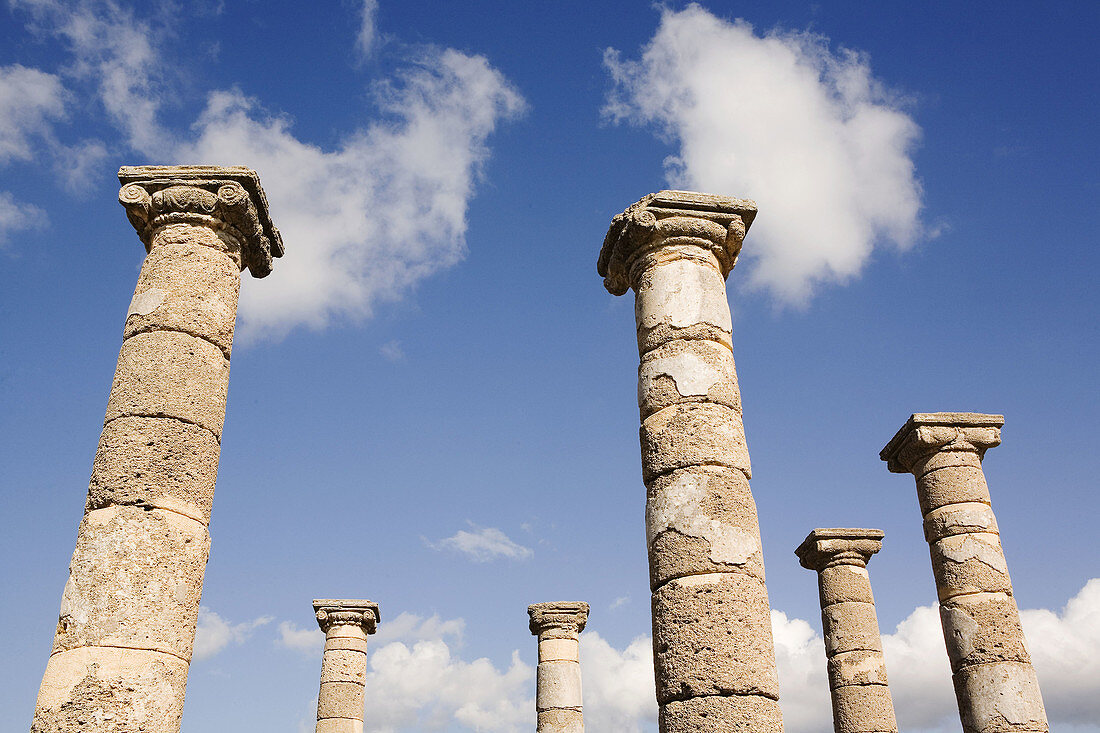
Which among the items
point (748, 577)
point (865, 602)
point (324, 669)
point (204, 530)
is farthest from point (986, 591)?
point (324, 669)

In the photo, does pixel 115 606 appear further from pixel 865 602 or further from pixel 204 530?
pixel 865 602

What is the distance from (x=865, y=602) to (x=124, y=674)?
12.5m

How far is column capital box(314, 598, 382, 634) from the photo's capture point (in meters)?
17.1

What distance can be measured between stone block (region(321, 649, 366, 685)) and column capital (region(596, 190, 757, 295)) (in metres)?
11.9

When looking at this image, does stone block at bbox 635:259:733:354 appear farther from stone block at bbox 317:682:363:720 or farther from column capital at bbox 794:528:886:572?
stone block at bbox 317:682:363:720

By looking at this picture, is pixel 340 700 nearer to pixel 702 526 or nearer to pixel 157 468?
pixel 157 468

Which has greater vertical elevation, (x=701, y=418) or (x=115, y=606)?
(x=701, y=418)

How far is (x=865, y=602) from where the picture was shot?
47.3 ft

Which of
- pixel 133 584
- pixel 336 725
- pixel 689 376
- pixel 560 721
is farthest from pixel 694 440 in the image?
pixel 336 725

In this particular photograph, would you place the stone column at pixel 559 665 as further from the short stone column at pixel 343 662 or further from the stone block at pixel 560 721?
the short stone column at pixel 343 662

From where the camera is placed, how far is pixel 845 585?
571 inches

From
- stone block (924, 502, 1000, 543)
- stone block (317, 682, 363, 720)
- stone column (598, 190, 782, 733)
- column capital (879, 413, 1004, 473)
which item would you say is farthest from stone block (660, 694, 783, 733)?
stone block (317, 682, 363, 720)

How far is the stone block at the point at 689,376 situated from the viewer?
24.7 feet

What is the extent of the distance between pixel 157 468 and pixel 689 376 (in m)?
4.81
